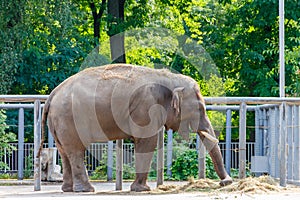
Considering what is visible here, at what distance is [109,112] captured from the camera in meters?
17.8

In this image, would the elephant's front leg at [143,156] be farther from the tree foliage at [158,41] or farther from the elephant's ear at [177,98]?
the tree foliage at [158,41]

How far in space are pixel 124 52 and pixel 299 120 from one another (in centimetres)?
1599

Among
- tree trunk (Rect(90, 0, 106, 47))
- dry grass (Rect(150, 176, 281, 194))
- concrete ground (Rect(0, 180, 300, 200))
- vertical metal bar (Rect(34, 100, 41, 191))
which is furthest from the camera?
tree trunk (Rect(90, 0, 106, 47))

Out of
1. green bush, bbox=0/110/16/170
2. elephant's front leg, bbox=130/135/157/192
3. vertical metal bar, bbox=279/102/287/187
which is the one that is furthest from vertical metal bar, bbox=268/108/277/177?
green bush, bbox=0/110/16/170

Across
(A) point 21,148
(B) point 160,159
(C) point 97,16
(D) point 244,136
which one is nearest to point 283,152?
(D) point 244,136

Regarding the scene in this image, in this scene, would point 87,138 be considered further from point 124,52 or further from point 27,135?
point 124,52

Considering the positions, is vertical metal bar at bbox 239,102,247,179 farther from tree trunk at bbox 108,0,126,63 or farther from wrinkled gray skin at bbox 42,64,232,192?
tree trunk at bbox 108,0,126,63

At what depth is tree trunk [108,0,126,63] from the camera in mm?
35031

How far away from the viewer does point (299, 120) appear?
798 inches

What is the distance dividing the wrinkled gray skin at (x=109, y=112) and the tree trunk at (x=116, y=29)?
16642 millimetres

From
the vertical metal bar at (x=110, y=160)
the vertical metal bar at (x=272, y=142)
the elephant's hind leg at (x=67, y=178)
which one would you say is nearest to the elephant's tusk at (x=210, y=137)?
the elephant's hind leg at (x=67, y=178)

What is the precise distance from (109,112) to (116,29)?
1895cm

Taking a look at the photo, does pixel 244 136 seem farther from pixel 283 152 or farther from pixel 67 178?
pixel 67 178

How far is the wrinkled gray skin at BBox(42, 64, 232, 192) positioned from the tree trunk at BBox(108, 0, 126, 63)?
16642mm
